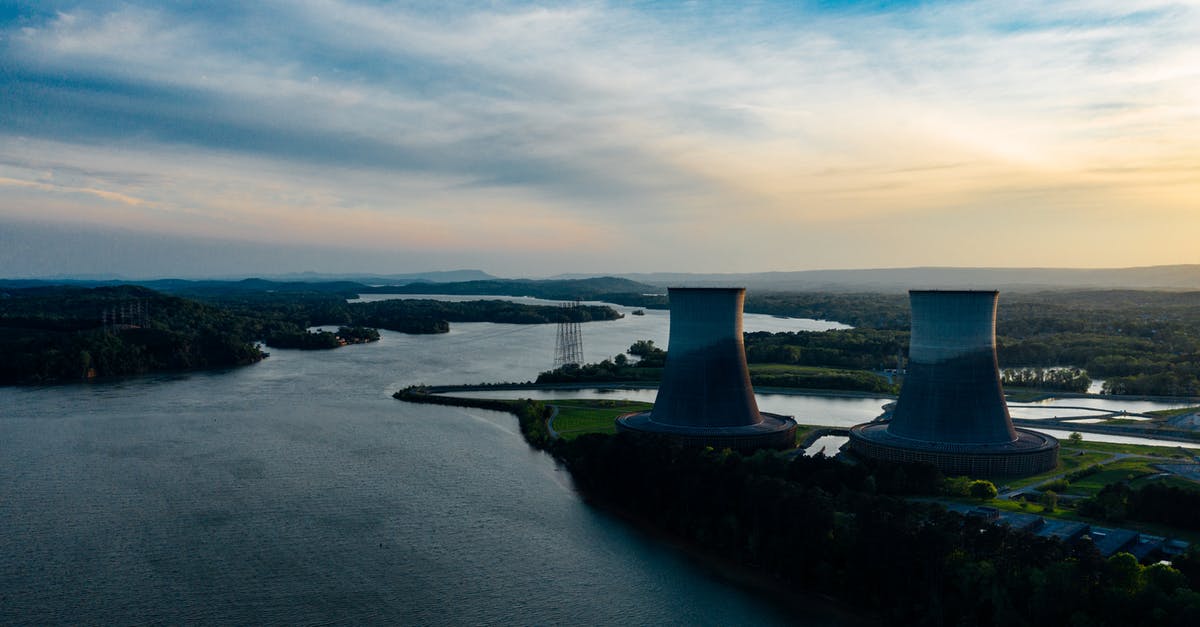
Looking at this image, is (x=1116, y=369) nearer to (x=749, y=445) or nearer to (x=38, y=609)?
(x=749, y=445)

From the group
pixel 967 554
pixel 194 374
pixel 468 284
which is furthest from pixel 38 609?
pixel 468 284

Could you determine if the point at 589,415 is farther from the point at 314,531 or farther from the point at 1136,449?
the point at 1136,449

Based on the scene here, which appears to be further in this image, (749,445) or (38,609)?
(749,445)

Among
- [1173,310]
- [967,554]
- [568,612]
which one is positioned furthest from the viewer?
[1173,310]

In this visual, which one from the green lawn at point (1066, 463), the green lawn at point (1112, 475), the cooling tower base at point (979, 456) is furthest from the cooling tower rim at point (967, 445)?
the green lawn at point (1112, 475)

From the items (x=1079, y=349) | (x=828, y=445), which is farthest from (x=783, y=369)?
(x=1079, y=349)

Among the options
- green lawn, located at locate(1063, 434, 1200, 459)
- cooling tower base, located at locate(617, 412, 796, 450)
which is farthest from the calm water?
green lawn, located at locate(1063, 434, 1200, 459)
